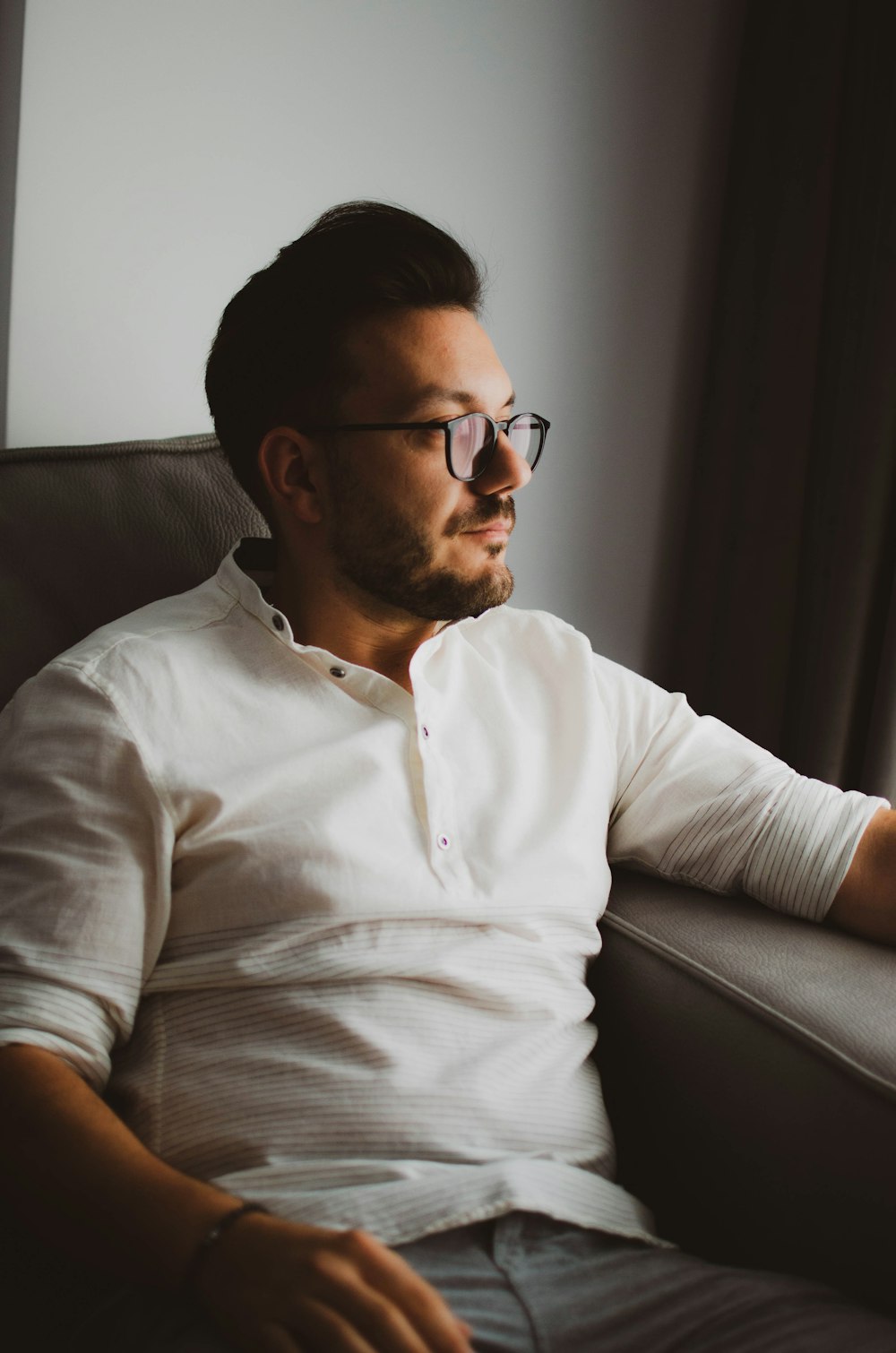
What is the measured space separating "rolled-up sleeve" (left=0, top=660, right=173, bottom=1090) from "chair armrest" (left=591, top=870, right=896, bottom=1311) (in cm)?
48

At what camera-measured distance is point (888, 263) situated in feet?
5.43

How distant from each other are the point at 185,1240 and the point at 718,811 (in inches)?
26.0

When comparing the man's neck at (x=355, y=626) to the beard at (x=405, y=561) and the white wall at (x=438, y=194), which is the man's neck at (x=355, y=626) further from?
the white wall at (x=438, y=194)

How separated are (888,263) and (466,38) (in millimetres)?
762

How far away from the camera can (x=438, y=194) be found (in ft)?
5.58

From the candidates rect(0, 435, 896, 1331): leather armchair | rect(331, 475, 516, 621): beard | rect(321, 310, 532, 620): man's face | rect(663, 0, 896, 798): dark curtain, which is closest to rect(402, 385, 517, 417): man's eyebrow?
rect(321, 310, 532, 620): man's face

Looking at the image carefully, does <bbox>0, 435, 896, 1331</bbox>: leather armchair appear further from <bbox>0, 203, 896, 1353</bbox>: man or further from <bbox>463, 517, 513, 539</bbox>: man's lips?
<bbox>463, 517, 513, 539</bbox>: man's lips

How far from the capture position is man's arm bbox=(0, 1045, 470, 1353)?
682 millimetres

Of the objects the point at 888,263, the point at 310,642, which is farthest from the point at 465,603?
the point at 888,263

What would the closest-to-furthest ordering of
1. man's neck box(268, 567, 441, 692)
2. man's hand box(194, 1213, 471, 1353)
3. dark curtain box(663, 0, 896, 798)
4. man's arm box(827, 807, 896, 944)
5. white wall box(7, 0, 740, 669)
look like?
1. man's hand box(194, 1213, 471, 1353)
2. man's arm box(827, 807, 896, 944)
3. man's neck box(268, 567, 441, 692)
4. white wall box(7, 0, 740, 669)
5. dark curtain box(663, 0, 896, 798)

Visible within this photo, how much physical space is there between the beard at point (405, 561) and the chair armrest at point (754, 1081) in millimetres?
373

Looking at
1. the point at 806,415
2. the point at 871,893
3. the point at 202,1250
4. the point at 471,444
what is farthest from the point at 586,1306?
the point at 806,415

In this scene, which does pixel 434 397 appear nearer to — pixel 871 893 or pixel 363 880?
pixel 363 880

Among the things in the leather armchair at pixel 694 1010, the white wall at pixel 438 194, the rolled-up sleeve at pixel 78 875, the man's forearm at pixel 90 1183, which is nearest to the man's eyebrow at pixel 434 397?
the leather armchair at pixel 694 1010
